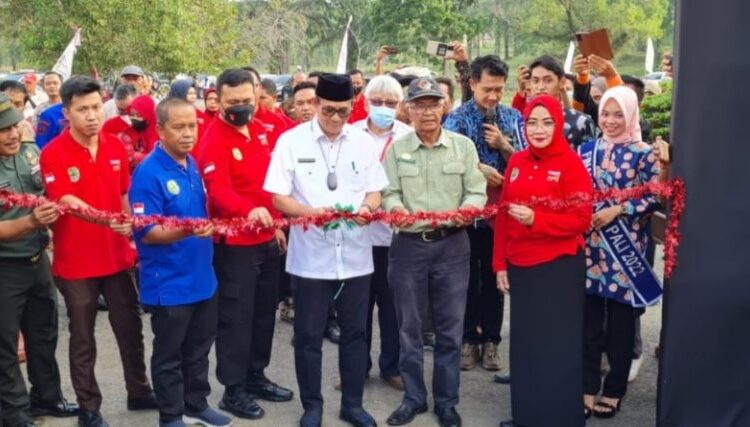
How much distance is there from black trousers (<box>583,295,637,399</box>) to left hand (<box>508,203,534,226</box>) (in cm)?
103

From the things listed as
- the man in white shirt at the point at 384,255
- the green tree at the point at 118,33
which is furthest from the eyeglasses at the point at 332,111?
the green tree at the point at 118,33

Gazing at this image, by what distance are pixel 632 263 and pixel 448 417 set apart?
4.96 ft

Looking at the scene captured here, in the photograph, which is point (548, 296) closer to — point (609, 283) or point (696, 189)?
point (609, 283)

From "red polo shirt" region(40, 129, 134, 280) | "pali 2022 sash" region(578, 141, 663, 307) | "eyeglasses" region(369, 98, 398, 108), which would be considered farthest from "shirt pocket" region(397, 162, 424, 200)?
"red polo shirt" region(40, 129, 134, 280)

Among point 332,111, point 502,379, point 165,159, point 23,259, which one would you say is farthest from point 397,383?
point 23,259

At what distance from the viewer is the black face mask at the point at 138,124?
285 inches

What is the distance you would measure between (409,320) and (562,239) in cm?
109

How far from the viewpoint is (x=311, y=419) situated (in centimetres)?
494

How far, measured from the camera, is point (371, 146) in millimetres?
4934

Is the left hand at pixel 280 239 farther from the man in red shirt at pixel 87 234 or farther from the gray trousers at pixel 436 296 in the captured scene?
the man in red shirt at pixel 87 234

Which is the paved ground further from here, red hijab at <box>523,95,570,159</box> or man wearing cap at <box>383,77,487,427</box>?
red hijab at <box>523,95,570,159</box>

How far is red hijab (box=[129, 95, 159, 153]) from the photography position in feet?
23.6

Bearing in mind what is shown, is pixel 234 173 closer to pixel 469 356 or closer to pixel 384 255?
pixel 384 255

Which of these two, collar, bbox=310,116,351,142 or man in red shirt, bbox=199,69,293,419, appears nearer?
collar, bbox=310,116,351,142
